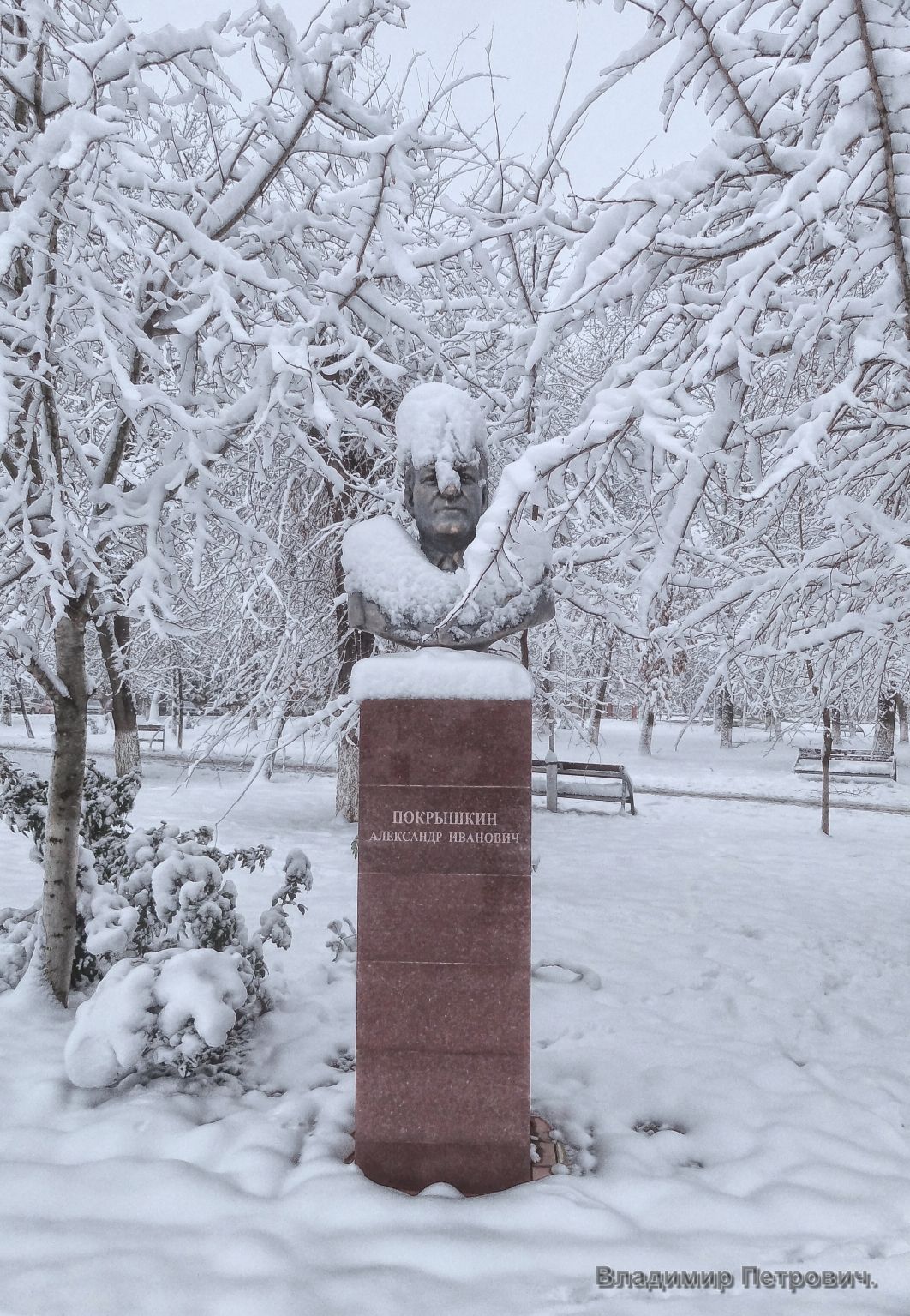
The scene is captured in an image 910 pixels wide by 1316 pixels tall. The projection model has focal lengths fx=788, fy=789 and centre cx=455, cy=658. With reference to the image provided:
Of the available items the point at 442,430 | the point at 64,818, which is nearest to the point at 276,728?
the point at 64,818

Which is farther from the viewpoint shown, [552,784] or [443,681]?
[552,784]

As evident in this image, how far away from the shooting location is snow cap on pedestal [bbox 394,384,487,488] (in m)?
3.00

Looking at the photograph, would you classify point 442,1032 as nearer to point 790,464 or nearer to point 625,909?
point 790,464

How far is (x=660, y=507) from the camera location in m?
3.09

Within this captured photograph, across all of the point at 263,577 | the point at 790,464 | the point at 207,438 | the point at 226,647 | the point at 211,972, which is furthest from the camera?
the point at 226,647

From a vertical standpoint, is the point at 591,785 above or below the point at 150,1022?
below

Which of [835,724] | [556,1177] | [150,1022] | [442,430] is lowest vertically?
[556,1177]

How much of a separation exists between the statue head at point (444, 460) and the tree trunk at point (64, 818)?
1.94 m

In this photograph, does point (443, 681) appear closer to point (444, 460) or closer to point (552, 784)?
point (444, 460)

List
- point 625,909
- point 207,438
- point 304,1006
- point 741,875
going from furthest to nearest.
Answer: point 741,875
point 625,909
point 304,1006
point 207,438

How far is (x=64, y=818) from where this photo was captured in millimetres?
3879

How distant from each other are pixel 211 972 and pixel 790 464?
2.90m

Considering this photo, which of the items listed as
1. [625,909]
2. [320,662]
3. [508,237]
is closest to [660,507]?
[508,237]

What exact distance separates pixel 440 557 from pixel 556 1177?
2.28m
